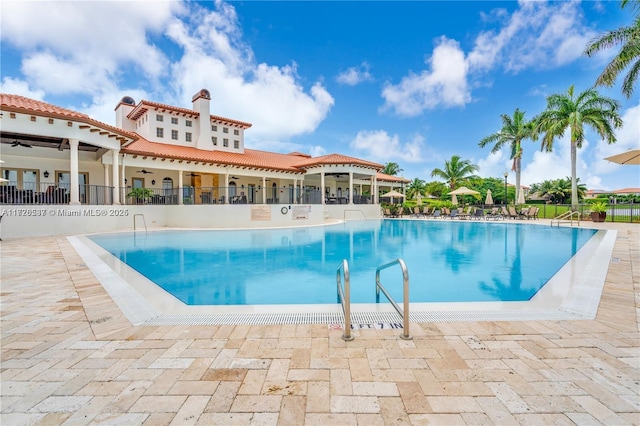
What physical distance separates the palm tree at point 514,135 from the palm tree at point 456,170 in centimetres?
593

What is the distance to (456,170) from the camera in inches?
1544

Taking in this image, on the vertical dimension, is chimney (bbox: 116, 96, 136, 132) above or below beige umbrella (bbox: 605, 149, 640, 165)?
above

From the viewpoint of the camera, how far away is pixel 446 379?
241 centimetres

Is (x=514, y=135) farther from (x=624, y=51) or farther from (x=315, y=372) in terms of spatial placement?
(x=315, y=372)

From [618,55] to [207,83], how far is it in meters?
27.0

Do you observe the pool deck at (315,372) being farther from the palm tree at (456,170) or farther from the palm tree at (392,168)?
the palm tree at (392,168)

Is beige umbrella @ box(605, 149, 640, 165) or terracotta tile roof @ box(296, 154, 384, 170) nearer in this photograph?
beige umbrella @ box(605, 149, 640, 165)

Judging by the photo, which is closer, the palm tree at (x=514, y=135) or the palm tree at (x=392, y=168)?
the palm tree at (x=514, y=135)

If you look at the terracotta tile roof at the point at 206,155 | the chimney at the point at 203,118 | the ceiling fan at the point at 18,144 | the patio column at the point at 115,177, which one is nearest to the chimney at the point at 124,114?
the terracotta tile roof at the point at 206,155

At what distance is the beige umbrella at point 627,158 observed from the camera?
760cm

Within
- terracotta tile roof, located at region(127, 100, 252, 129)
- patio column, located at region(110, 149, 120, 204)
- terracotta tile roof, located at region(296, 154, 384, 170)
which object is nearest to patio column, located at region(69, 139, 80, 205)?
patio column, located at region(110, 149, 120, 204)

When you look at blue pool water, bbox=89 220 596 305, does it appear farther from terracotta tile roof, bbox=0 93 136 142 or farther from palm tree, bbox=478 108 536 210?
palm tree, bbox=478 108 536 210

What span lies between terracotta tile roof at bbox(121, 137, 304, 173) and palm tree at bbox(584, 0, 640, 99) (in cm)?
2056

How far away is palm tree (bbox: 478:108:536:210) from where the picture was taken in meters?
31.2
